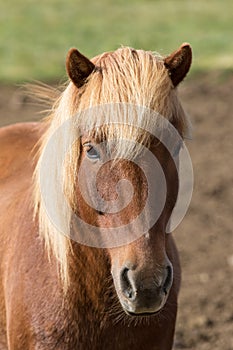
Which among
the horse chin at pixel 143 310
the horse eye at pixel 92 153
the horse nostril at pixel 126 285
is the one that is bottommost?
the horse chin at pixel 143 310

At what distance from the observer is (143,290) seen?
3.29m

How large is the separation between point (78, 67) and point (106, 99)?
198 millimetres

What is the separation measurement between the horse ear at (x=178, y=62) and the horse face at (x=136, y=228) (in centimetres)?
35

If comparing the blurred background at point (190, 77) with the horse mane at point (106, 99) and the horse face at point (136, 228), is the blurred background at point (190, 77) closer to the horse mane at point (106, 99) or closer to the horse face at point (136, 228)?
the horse mane at point (106, 99)

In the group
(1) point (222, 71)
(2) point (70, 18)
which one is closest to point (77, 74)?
(1) point (222, 71)

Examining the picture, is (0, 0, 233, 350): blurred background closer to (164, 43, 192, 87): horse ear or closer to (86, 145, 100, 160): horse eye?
(164, 43, 192, 87): horse ear

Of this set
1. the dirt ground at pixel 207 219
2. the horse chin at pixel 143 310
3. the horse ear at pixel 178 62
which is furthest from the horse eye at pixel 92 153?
the dirt ground at pixel 207 219

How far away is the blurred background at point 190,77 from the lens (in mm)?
6531

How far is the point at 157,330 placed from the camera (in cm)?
389

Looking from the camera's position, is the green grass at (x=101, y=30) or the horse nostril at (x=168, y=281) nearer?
the horse nostril at (x=168, y=281)

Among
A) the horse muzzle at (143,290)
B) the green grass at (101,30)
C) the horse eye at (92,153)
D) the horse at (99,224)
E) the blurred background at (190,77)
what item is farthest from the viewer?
the green grass at (101,30)

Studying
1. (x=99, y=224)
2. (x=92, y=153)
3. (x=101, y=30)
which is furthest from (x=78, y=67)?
(x=101, y=30)

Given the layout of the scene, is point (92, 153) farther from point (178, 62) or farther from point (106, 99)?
point (178, 62)

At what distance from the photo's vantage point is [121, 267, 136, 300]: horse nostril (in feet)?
10.9
